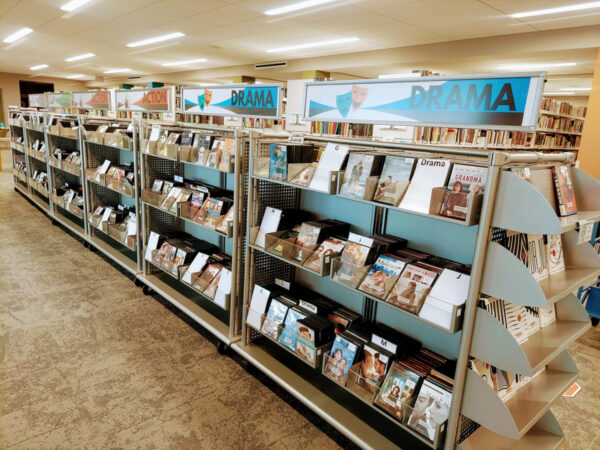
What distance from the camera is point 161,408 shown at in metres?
2.36

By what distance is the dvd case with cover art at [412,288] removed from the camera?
1.77m

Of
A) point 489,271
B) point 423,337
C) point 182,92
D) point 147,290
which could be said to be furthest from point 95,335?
point 489,271

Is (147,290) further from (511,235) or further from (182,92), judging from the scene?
(511,235)

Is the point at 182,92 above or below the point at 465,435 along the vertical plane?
above

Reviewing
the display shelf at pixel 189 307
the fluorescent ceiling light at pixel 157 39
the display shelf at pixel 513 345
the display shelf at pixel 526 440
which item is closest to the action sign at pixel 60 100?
the fluorescent ceiling light at pixel 157 39

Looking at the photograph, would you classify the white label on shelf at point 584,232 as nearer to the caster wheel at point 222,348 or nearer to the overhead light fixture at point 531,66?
the caster wheel at point 222,348

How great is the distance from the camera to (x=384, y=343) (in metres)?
2.07

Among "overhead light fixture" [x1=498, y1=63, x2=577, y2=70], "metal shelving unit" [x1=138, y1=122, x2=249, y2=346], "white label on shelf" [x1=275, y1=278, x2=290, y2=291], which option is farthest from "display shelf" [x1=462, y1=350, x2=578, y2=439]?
"overhead light fixture" [x1=498, y1=63, x2=577, y2=70]

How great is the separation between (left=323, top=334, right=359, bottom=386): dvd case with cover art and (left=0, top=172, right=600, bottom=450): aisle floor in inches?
15.0

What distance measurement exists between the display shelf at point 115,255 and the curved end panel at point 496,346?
3372 mm

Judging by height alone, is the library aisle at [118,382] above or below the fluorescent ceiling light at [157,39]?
below

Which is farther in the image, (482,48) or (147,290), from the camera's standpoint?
(482,48)

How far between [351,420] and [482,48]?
22.0ft

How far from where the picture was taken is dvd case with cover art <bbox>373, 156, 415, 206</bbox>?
1.80 m
